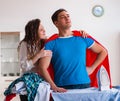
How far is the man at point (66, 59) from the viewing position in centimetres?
188

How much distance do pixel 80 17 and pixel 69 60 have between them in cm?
298

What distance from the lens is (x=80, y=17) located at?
477 centimetres

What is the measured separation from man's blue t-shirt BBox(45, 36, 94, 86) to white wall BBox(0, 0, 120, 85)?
111 inches

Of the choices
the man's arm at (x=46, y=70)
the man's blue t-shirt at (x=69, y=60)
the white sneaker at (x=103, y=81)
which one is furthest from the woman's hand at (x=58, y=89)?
the white sneaker at (x=103, y=81)

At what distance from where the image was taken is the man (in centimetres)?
188

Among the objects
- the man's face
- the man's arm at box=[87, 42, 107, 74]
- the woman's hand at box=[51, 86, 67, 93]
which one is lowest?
the woman's hand at box=[51, 86, 67, 93]

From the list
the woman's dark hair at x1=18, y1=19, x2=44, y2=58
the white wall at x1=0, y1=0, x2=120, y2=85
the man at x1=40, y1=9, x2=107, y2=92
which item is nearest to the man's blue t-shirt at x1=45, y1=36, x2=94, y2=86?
the man at x1=40, y1=9, x2=107, y2=92

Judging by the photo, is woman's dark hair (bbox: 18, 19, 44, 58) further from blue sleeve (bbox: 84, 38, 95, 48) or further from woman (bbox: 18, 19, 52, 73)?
blue sleeve (bbox: 84, 38, 95, 48)

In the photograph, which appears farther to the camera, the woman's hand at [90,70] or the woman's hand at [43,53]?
the woman's hand at [90,70]

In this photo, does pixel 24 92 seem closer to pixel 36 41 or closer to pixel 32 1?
pixel 36 41

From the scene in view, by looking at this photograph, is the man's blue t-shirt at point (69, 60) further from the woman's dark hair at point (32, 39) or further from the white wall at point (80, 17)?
the white wall at point (80, 17)

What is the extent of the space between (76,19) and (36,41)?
2814mm

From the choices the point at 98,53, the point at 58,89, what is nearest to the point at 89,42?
the point at 98,53

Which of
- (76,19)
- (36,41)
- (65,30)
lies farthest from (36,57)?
(76,19)
